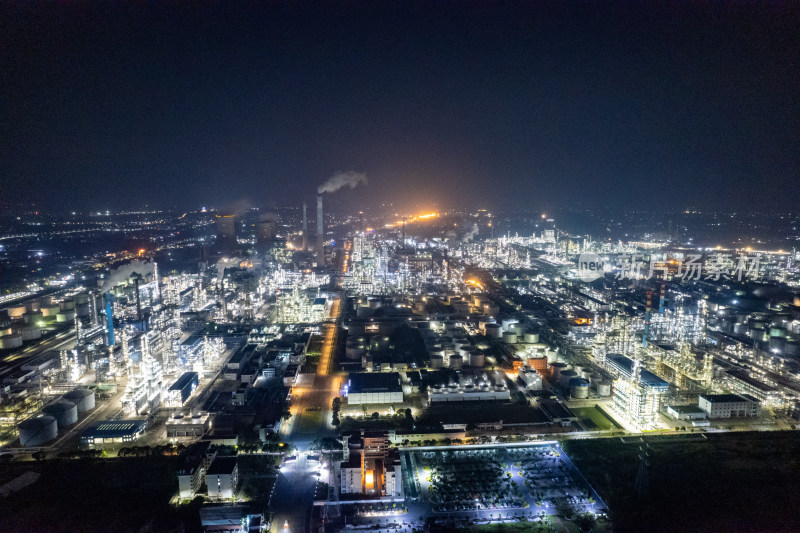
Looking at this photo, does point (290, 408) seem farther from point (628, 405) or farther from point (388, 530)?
point (628, 405)

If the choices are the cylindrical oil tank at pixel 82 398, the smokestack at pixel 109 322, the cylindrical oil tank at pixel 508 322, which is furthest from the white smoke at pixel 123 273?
the cylindrical oil tank at pixel 508 322

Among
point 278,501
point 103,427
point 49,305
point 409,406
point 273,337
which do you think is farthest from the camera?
point 49,305

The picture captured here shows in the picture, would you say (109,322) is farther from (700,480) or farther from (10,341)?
(700,480)

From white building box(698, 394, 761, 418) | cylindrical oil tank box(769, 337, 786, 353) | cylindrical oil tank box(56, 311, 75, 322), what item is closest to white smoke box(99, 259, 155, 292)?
cylindrical oil tank box(56, 311, 75, 322)

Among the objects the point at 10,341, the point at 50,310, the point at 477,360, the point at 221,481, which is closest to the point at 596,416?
the point at 477,360

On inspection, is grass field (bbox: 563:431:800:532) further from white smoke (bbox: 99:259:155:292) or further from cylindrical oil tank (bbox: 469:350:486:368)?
white smoke (bbox: 99:259:155:292)

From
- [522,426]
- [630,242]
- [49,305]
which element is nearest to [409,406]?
[522,426]
